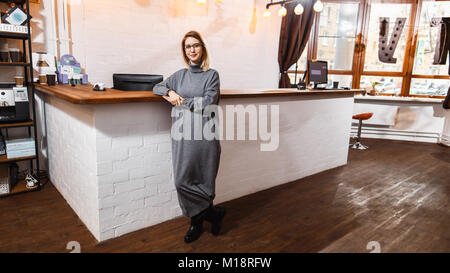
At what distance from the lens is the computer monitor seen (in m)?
4.00

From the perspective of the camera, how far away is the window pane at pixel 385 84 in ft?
21.0

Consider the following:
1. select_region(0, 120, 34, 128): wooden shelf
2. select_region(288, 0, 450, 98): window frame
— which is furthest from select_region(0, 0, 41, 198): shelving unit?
A: select_region(288, 0, 450, 98): window frame

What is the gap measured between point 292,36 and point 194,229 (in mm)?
4816

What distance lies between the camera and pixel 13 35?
9.16 ft

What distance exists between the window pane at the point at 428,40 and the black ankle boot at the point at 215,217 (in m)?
5.80

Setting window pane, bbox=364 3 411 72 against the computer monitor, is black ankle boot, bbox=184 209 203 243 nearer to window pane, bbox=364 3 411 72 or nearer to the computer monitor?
the computer monitor

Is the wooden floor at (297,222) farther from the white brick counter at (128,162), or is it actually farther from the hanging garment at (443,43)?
the hanging garment at (443,43)

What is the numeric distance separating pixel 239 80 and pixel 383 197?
3000mm

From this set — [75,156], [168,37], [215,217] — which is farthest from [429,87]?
[75,156]

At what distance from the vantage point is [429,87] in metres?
6.27

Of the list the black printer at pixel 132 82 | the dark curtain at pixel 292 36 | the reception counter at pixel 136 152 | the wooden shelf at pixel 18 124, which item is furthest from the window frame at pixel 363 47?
the wooden shelf at pixel 18 124

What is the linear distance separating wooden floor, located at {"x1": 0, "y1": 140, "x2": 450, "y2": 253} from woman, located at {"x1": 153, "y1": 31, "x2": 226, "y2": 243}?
41 centimetres
